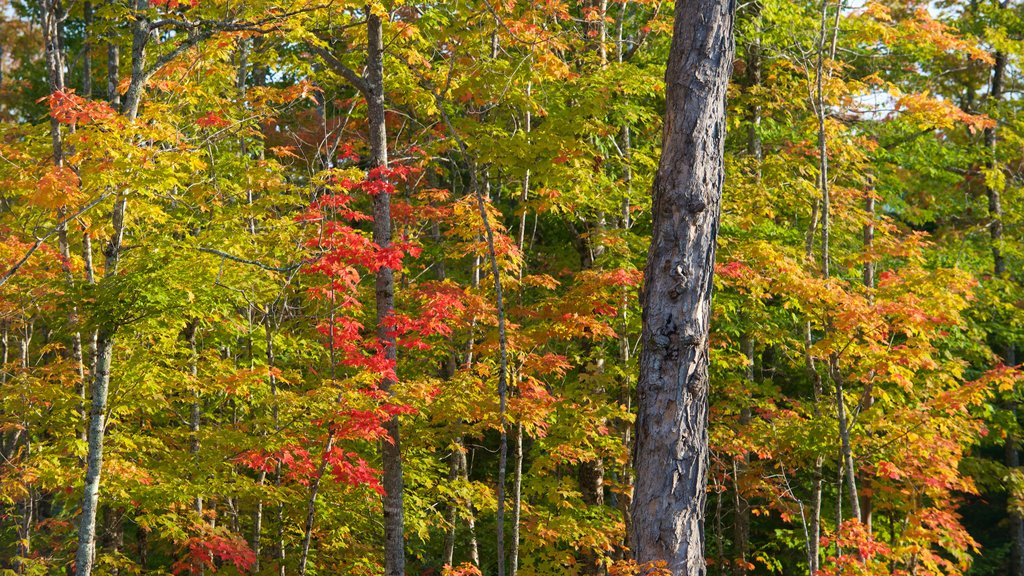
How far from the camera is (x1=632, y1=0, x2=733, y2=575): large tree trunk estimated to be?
4.75 m

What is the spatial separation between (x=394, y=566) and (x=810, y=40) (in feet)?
25.6

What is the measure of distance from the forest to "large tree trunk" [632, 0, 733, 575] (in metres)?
0.02

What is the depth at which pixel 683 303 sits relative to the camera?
4781 millimetres

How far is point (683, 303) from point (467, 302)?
4.64m

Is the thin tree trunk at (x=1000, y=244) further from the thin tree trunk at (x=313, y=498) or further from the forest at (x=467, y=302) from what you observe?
the thin tree trunk at (x=313, y=498)

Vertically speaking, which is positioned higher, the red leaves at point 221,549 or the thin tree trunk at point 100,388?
the thin tree trunk at point 100,388

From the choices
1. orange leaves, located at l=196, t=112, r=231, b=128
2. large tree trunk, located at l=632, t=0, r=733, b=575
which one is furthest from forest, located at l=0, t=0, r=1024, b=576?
orange leaves, located at l=196, t=112, r=231, b=128

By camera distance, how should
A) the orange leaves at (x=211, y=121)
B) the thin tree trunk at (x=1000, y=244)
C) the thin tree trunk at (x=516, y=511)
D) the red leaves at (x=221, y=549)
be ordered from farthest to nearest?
the thin tree trunk at (x=1000, y=244) < the orange leaves at (x=211, y=121) < the thin tree trunk at (x=516, y=511) < the red leaves at (x=221, y=549)

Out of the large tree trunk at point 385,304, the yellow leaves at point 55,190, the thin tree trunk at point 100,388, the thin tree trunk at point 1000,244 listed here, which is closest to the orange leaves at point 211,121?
the thin tree trunk at point 100,388

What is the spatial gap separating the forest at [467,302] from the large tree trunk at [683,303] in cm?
2

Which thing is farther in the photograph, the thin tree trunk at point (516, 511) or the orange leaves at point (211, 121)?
the orange leaves at point (211, 121)

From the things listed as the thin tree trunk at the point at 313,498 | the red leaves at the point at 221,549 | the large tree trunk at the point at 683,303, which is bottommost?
the red leaves at the point at 221,549

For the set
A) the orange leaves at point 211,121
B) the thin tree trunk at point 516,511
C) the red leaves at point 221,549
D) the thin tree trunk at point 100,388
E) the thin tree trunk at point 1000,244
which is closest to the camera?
the thin tree trunk at point 100,388

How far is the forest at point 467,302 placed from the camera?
664cm
